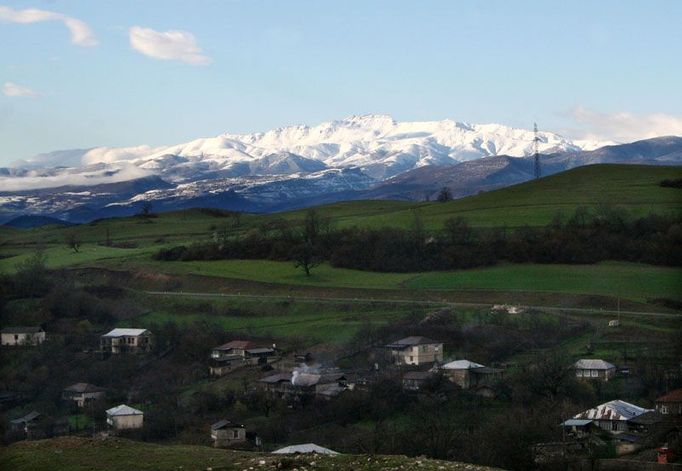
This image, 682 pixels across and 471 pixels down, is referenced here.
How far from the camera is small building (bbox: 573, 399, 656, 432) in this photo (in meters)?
29.8

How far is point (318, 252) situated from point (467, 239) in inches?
308

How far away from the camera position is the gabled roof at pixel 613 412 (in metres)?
30.4

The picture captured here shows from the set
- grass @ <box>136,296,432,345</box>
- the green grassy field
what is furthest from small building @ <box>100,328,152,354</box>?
the green grassy field

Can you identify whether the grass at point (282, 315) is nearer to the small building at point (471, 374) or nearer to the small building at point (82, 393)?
the small building at point (471, 374)

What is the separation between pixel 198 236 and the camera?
247 ft

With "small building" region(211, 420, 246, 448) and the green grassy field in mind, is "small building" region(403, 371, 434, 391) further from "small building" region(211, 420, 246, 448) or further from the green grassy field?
the green grassy field

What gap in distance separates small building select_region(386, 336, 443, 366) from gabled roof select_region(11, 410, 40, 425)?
12407 millimetres

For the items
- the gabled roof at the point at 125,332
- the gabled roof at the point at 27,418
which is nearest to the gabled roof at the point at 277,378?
the gabled roof at the point at 27,418

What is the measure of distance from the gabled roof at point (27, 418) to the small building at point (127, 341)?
25.5ft

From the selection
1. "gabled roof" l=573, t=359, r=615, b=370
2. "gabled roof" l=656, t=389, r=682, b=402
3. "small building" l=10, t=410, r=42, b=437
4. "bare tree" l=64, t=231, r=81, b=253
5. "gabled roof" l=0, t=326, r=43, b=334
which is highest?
"bare tree" l=64, t=231, r=81, b=253

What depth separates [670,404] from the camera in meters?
31.0

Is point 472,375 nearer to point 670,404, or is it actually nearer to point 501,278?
point 670,404

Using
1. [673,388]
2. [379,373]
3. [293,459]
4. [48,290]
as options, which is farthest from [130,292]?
[293,459]

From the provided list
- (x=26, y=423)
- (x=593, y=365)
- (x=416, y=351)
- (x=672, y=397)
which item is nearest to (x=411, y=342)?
(x=416, y=351)
